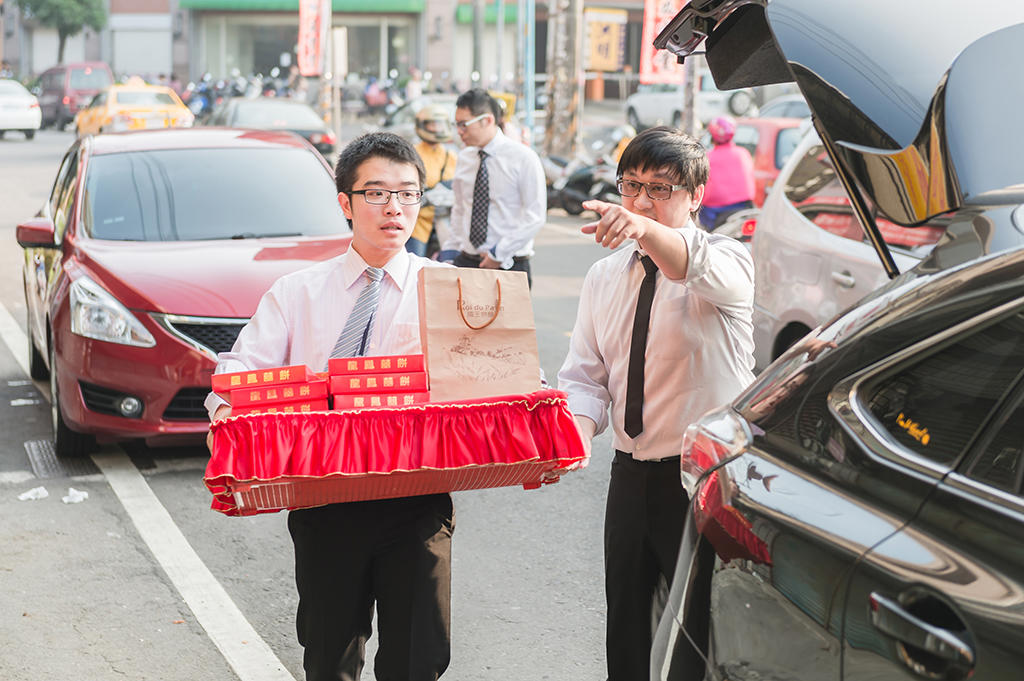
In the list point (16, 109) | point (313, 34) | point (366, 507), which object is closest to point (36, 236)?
point (366, 507)

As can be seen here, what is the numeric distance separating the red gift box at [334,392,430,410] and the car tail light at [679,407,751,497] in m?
0.60

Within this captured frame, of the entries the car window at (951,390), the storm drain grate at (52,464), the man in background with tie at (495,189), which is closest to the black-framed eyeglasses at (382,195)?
the car window at (951,390)

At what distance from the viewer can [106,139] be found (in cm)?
773

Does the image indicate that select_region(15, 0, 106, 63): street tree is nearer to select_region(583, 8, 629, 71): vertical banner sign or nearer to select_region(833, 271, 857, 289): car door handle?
select_region(583, 8, 629, 71): vertical banner sign

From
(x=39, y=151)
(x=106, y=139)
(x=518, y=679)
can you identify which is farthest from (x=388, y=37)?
(x=518, y=679)

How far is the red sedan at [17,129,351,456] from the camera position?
20.1 feet

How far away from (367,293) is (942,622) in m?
1.69

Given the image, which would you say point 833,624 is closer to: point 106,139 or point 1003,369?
point 1003,369

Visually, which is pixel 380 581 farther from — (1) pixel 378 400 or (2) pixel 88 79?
(2) pixel 88 79

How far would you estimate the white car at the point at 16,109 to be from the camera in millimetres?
33344

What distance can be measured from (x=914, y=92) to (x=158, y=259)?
478cm

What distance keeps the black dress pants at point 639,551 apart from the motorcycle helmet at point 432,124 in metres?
6.36

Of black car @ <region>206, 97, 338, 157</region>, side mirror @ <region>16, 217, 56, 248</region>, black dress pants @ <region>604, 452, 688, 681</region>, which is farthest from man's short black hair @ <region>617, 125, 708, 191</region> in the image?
black car @ <region>206, 97, 338, 157</region>

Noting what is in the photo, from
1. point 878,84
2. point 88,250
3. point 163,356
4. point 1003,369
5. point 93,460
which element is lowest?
point 93,460
